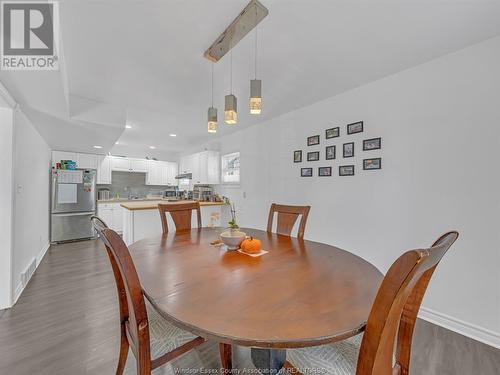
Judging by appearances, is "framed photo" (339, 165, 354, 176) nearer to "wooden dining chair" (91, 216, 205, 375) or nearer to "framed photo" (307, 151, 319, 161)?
"framed photo" (307, 151, 319, 161)

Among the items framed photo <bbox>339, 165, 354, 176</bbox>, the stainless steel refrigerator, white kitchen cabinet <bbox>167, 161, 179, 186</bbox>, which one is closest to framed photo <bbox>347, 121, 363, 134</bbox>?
framed photo <bbox>339, 165, 354, 176</bbox>

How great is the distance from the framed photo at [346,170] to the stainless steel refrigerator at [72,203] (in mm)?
5120

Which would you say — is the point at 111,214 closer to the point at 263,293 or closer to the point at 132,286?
the point at 132,286

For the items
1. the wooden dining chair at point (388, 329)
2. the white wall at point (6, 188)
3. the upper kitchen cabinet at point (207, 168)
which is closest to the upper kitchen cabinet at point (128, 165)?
the upper kitchen cabinet at point (207, 168)

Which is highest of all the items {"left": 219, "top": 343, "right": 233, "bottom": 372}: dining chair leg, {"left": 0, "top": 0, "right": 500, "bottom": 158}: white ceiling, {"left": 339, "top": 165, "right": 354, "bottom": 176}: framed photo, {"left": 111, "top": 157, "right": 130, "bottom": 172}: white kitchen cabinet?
{"left": 0, "top": 0, "right": 500, "bottom": 158}: white ceiling

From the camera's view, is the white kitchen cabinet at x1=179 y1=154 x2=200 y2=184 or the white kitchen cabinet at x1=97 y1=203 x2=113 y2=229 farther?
the white kitchen cabinet at x1=179 y1=154 x2=200 y2=184

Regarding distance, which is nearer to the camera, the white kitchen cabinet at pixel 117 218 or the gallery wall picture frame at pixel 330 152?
the gallery wall picture frame at pixel 330 152

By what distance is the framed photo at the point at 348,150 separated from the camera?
103 inches

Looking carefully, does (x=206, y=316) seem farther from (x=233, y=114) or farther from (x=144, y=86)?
(x=144, y=86)

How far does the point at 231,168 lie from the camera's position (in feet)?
15.8

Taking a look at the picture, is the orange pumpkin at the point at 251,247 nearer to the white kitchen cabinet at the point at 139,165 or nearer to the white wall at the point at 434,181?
the white wall at the point at 434,181

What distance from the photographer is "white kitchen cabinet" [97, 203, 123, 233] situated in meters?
5.32

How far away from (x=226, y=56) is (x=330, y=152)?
5.53 feet

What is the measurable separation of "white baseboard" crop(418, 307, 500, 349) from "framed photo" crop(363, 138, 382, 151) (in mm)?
1639
